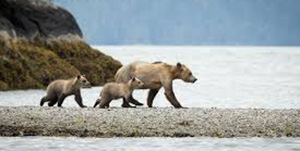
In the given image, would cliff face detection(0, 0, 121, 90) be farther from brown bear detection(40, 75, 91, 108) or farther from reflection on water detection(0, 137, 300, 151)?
reflection on water detection(0, 137, 300, 151)

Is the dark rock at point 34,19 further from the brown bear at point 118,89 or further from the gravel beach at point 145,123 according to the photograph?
the gravel beach at point 145,123

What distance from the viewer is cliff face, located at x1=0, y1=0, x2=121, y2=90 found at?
34156 millimetres

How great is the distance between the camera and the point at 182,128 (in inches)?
755

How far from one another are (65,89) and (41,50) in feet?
45.5

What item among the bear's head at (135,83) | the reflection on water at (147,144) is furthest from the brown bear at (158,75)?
the reflection on water at (147,144)

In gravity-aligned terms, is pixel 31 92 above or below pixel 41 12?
below

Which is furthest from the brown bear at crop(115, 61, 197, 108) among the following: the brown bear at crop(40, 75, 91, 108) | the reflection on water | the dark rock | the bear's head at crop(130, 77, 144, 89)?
the dark rock

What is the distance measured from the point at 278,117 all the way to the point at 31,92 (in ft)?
44.7

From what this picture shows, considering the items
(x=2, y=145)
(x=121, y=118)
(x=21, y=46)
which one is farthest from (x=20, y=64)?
(x=2, y=145)

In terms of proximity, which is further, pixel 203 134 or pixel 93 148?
pixel 203 134

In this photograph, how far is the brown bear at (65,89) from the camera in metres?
22.7

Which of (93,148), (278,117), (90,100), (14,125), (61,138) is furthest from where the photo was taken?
(90,100)

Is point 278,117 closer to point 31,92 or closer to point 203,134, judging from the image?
point 203,134

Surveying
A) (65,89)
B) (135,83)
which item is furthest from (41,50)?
(135,83)
